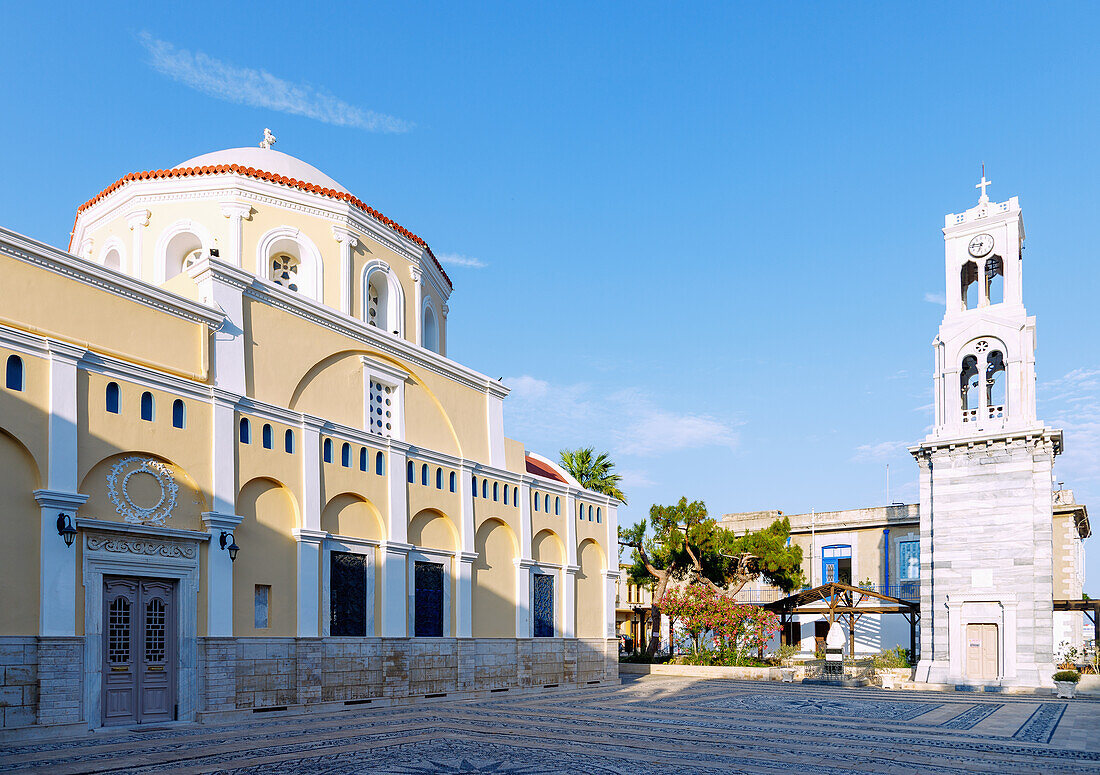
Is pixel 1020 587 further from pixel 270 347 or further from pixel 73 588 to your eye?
pixel 73 588

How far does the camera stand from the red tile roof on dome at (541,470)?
28513 mm

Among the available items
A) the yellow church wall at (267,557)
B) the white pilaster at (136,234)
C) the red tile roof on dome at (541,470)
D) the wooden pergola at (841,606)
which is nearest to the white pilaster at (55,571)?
the yellow church wall at (267,557)

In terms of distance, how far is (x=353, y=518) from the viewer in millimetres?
19625

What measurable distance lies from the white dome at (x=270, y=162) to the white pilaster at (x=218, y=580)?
9.74m

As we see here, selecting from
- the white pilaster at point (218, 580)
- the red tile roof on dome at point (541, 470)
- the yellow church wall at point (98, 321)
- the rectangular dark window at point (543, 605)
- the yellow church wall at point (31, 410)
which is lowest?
the rectangular dark window at point (543, 605)

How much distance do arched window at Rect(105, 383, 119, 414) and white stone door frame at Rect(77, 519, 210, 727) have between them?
1837mm

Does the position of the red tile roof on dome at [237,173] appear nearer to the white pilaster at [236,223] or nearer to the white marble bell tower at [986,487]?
the white pilaster at [236,223]

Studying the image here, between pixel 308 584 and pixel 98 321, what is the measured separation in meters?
6.34

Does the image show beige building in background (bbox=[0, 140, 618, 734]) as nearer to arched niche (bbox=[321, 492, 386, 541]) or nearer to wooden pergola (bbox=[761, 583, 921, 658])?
arched niche (bbox=[321, 492, 386, 541])

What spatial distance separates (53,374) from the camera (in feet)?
45.1

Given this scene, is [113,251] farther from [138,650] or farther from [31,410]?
[138,650]

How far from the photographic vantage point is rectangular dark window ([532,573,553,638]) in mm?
25438

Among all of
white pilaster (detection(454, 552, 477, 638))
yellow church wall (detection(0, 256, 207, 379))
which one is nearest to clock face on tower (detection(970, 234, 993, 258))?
white pilaster (detection(454, 552, 477, 638))

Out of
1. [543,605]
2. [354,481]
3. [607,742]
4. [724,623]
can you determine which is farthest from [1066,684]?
[354,481]
